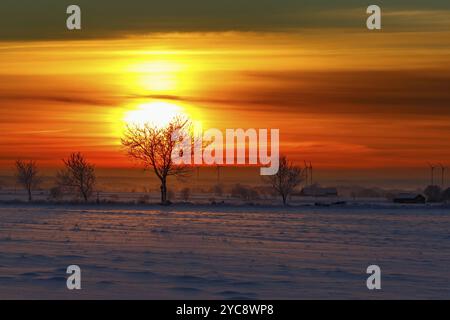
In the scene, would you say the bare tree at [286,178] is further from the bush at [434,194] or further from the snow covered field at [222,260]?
the snow covered field at [222,260]

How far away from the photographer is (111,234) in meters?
34.5

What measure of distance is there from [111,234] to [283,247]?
8.51 metres

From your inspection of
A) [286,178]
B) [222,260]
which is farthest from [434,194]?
[222,260]

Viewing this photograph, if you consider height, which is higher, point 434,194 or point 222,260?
point 222,260

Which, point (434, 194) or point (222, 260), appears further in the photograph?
point (434, 194)

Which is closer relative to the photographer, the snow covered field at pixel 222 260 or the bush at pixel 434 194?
the snow covered field at pixel 222 260

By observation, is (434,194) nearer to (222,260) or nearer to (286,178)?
(286,178)

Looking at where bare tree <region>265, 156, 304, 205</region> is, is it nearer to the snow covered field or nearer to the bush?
the bush

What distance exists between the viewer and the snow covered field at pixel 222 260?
1962cm

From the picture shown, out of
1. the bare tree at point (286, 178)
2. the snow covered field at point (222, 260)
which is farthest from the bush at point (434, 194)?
the snow covered field at point (222, 260)

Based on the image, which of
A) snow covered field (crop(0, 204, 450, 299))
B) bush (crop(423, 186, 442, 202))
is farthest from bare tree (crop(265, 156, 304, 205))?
snow covered field (crop(0, 204, 450, 299))

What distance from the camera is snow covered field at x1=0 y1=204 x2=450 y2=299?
19.6m

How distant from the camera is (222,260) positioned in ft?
82.7
